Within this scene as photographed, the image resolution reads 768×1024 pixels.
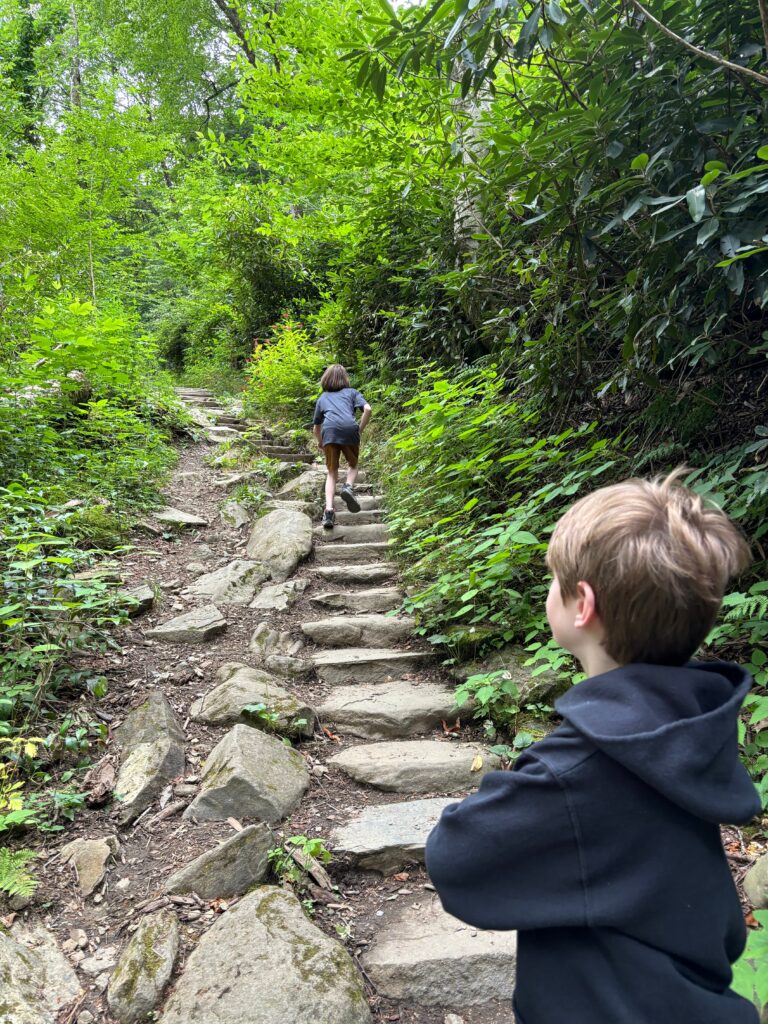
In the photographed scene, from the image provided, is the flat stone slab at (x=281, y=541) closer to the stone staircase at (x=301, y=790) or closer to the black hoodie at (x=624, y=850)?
the stone staircase at (x=301, y=790)

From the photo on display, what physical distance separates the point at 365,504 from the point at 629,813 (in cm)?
597

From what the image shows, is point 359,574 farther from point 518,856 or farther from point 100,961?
point 518,856

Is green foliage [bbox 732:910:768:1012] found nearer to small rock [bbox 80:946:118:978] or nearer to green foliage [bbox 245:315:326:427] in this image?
small rock [bbox 80:946:118:978]

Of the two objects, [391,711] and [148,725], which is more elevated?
[148,725]

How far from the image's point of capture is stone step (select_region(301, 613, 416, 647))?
14.6 ft

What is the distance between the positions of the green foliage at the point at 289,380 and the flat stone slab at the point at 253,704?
250 inches

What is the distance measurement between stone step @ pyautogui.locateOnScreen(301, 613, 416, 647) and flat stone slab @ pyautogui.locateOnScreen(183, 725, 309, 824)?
1.40 meters

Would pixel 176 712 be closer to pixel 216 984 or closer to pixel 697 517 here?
pixel 216 984

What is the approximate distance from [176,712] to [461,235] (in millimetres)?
5491

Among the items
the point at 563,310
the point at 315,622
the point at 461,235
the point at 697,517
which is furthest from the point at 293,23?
the point at 697,517

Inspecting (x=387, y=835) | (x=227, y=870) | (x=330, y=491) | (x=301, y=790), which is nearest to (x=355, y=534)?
(x=330, y=491)

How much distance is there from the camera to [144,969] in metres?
1.98

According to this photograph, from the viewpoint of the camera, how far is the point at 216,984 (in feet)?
6.23

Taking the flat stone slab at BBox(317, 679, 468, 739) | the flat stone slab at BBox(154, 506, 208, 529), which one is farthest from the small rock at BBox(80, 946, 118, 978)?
the flat stone slab at BBox(154, 506, 208, 529)
